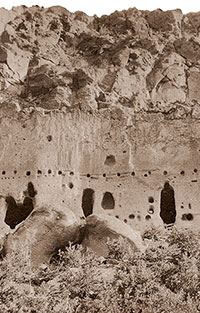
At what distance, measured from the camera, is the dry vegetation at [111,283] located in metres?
11.7

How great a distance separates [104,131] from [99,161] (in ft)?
5.50

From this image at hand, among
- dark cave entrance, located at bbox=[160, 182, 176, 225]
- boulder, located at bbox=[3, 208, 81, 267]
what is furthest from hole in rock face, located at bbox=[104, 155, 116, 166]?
boulder, located at bbox=[3, 208, 81, 267]

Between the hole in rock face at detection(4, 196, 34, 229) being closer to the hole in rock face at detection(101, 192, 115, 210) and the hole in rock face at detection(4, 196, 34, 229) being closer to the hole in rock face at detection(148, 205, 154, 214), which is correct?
the hole in rock face at detection(101, 192, 115, 210)

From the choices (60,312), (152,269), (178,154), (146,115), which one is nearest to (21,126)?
(146,115)

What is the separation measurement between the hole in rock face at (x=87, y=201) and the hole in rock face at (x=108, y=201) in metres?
0.57

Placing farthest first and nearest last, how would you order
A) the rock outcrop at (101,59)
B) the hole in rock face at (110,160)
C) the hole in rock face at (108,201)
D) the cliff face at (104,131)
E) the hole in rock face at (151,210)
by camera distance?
the rock outcrop at (101,59) → the hole in rock face at (110,160) → the hole in rock face at (108,201) → the cliff face at (104,131) → the hole in rock face at (151,210)

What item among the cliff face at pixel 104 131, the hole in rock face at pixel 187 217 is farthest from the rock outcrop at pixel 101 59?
the hole in rock face at pixel 187 217

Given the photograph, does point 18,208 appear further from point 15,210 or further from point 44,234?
point 44,234

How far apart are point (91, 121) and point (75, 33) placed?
1257cm

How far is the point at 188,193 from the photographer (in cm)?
2284

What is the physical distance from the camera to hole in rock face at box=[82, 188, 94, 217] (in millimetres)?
23453

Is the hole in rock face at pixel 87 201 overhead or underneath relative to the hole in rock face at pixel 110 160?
underneath

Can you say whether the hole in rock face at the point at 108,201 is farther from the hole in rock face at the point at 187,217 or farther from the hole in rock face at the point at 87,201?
the hole in rock face at the point at 187,217

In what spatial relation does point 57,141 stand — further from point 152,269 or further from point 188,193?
point 152,269
